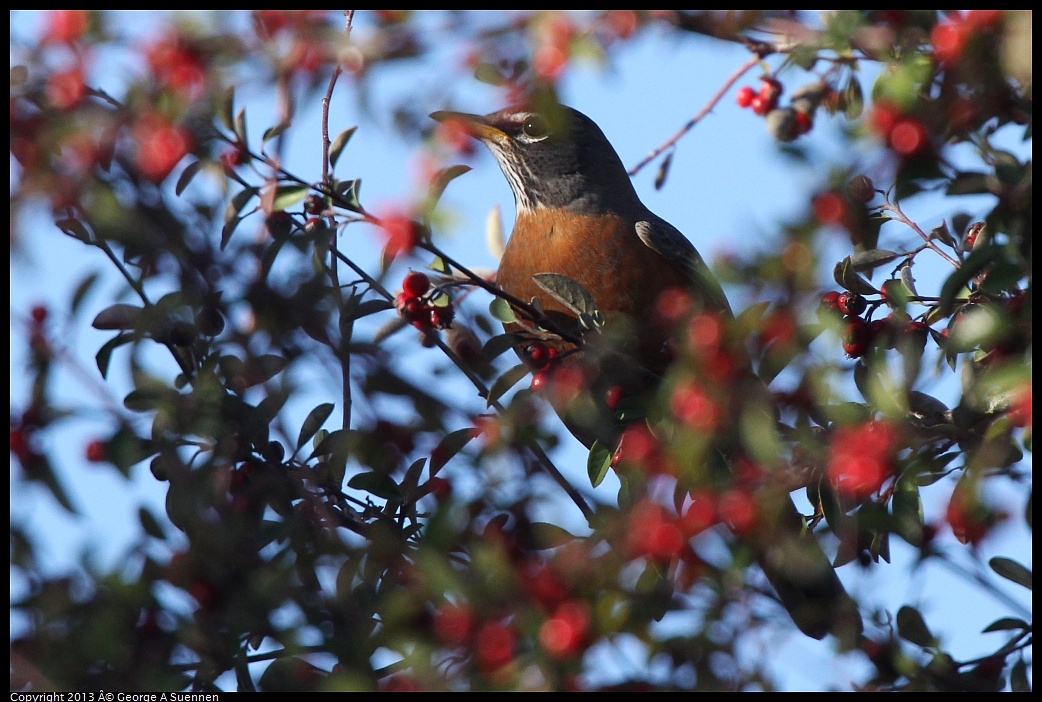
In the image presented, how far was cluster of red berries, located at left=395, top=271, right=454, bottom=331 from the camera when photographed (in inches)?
109

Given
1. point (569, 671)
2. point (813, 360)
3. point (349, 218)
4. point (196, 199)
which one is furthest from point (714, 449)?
point (196, 199)

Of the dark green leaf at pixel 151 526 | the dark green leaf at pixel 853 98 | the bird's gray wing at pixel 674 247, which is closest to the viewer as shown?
the dark green leaf at pixel 151 526

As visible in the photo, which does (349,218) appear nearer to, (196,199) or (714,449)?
(196,199)

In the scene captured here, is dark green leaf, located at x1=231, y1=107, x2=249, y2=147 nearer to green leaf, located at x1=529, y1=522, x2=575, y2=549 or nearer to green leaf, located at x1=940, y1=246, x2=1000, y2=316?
green leaf, located at x1=529, y1=522, x2=575, y2=549

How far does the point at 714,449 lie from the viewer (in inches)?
85.9

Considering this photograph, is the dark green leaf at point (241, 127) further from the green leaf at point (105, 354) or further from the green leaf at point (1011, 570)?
the green leaf at point (1011, 570)

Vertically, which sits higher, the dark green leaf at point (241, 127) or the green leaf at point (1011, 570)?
the dark green leaf at point (241, 127)

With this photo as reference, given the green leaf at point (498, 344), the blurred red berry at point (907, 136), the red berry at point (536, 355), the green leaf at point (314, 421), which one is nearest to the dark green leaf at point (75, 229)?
the green leaf at point (314, 421)

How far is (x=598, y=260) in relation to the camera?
442cm

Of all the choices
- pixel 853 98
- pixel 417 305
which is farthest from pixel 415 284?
pixel 853 98

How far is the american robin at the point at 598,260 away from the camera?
8.52 feet

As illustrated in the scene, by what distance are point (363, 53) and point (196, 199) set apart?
0.59 m

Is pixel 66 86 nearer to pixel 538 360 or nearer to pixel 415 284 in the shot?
pixel 415 284

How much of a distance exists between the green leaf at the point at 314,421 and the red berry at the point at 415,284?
419 millimetres
